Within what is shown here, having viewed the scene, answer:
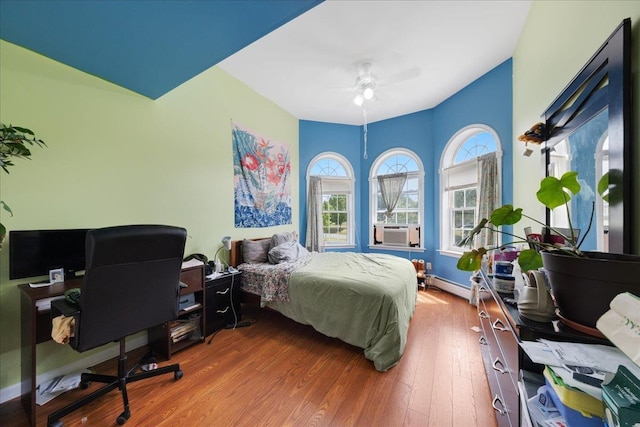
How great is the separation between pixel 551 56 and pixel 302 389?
3038mm

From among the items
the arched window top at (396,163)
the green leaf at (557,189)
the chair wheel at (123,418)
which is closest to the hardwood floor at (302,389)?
the chair wheel at (123,418)

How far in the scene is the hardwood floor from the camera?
55.2 inches

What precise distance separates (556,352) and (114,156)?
301cm

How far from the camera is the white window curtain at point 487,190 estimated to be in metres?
2.98

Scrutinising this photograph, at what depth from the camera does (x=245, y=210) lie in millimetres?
3250

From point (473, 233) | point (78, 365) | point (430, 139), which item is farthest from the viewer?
point (430, 139)

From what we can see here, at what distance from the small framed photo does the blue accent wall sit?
3142 mm

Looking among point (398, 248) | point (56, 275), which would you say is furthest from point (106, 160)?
point (398, 248)

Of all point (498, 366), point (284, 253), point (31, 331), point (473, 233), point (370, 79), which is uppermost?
point (370, 79)

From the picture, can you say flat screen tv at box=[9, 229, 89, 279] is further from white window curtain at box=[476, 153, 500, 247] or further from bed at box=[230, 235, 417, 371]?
white window curtain at box=[476, 153, 500, 247]

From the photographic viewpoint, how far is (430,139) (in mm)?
4012

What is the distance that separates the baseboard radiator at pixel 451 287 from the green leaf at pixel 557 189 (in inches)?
115

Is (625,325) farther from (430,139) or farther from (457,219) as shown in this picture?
(430,139)

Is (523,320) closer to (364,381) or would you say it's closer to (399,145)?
(364,381)
